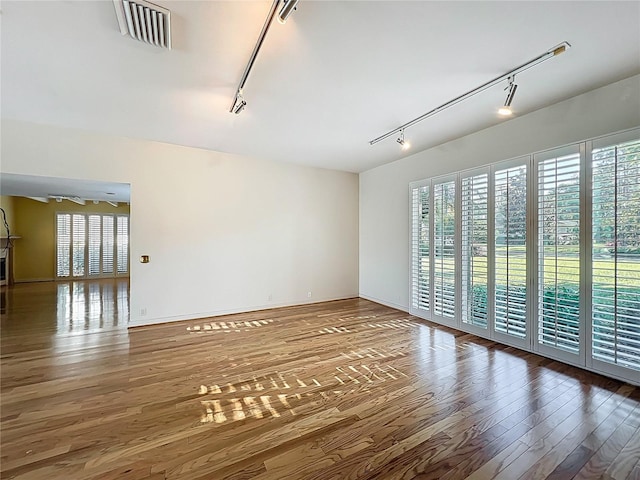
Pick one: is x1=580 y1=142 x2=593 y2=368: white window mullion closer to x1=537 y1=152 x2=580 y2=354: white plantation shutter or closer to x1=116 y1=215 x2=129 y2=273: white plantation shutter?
x1=537 y1=152 x2=580 y2=354: white plantation shutter

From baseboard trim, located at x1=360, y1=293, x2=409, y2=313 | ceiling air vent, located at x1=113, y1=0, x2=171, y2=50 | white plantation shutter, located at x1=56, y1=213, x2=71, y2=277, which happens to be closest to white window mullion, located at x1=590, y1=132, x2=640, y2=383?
baseboard trim, located at x1=360, y1=293, x2=409, y2=313

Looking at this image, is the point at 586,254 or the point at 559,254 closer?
the point at 586,254

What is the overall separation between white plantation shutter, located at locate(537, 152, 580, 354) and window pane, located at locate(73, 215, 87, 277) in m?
12.1

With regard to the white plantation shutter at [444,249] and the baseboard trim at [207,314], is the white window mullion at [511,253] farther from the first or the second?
the baseboard trim at [207,314]

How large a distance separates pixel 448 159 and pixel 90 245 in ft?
36.5

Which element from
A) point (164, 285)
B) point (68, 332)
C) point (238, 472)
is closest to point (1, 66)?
point (164, 285)

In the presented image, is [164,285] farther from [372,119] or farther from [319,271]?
[372,119]

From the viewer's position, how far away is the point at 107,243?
9398 mm

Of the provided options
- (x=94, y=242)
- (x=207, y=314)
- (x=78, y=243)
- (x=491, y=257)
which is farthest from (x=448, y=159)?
(x=78, y=243)

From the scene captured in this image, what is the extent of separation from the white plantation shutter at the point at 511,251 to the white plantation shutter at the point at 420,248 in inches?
44.2

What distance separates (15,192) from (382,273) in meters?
8.64

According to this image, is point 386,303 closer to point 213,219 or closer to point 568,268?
point 568,268

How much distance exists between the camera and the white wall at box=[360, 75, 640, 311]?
2.74 meters

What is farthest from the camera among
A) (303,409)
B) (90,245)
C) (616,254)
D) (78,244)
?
(90,245)
